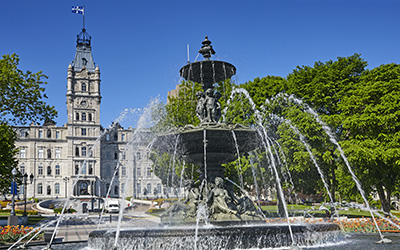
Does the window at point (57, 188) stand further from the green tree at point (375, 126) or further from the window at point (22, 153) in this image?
the green tree at point (375, 126)

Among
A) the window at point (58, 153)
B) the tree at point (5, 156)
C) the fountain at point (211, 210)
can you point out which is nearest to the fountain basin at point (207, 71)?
the fountain at point (211, 210)

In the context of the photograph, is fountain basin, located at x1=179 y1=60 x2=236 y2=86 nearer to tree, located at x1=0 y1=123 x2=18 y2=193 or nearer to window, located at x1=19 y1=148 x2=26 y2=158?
tree, located at x1=0 y1=123 x2=18 y2=193

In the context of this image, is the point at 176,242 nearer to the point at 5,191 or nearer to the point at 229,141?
the point at 229,141

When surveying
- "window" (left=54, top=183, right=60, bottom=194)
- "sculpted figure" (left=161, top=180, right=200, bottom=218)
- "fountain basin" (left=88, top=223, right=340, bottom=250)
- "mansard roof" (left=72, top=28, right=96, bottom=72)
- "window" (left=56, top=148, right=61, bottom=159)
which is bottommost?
"window" (left=54, top=183, right=60, bottom=194)

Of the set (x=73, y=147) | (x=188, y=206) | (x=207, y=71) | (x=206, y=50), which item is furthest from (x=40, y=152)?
(x=188, y=206)

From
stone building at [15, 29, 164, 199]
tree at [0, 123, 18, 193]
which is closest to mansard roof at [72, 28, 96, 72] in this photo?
stone building at [15, 29, 164, 199]

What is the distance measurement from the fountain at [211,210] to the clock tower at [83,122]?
6896 cm

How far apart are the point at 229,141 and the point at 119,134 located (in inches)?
3077

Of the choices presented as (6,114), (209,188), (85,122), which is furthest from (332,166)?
(85,122)

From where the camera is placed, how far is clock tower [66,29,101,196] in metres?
77.7

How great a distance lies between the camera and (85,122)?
7875cm

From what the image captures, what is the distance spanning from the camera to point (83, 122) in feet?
258

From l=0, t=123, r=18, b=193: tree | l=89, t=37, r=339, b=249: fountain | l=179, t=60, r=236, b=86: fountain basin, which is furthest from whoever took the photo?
l=0, t=123, r=18, b=193: tree

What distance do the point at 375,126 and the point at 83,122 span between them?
67743 millimetres
